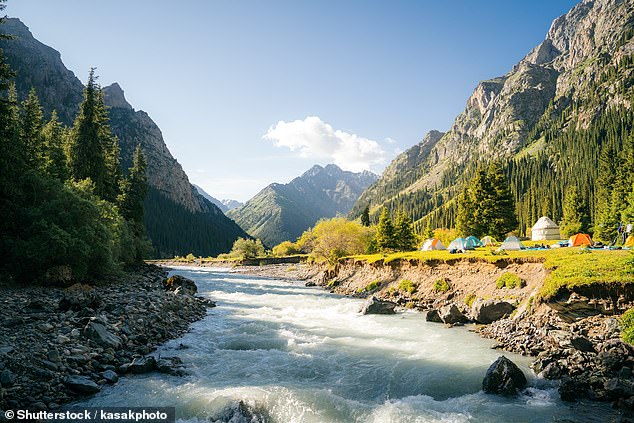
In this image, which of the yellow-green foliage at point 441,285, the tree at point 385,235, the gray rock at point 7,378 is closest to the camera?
the gray rock at point 7,378

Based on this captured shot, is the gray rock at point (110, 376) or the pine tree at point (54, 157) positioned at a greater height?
the pine tree at point (54, 157)

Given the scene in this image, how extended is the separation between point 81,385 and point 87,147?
3706 cm

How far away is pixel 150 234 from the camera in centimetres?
16888

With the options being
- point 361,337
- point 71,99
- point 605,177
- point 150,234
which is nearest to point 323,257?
point 361,337

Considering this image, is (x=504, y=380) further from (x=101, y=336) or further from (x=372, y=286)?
(x=372, y=286)

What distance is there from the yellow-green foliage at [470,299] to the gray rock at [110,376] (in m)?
24.2

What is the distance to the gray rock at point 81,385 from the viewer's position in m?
11.5

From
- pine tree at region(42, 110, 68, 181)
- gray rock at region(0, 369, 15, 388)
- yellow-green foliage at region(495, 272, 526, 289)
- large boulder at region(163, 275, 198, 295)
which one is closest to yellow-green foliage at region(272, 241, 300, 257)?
large boulder at region(163, 275, 198, 295)

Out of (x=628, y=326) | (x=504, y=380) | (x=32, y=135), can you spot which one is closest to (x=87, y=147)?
(x=32, y=135)

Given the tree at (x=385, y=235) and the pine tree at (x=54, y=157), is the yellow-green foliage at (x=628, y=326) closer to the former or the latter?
the pine tree at (x=54, y=157)

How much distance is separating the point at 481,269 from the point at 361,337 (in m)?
14.3

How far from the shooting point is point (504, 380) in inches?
516

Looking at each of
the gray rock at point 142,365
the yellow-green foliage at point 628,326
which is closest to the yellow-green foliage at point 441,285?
the yellow-green foliage at point 628,326

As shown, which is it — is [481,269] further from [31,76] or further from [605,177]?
[31,76]
